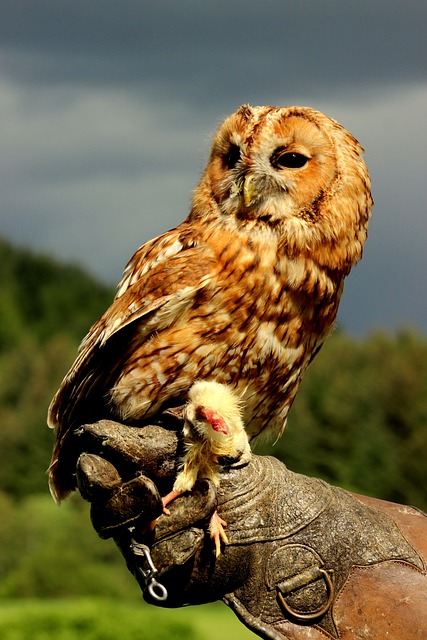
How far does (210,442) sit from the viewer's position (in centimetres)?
271

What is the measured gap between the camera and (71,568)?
1809cm

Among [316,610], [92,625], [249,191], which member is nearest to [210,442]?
[316,610]

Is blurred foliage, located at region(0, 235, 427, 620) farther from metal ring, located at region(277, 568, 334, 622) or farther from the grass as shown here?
metal ring, located at region(277, 568, 334, 622)

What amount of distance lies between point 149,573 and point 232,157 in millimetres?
1408

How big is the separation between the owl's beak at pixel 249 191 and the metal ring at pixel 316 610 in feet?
3.90

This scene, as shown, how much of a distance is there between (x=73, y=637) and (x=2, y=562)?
28.6 feet

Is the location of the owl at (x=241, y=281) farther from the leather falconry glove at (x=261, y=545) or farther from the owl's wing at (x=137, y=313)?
the leather falconry glove at (x=261, y=545)

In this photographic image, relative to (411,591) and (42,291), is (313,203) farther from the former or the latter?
(42,291)

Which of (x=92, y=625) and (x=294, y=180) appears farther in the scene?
(x=92, y=625)

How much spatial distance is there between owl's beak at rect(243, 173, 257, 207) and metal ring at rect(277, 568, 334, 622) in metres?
1.19

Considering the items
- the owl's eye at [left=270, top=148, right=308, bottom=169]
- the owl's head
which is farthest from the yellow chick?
the owl's eye at [left=270, top=148, right=308, bottom=169]

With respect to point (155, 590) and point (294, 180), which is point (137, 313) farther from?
point (155, 590)

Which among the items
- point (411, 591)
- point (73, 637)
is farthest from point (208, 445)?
point (73, 637)

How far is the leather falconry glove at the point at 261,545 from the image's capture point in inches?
102
